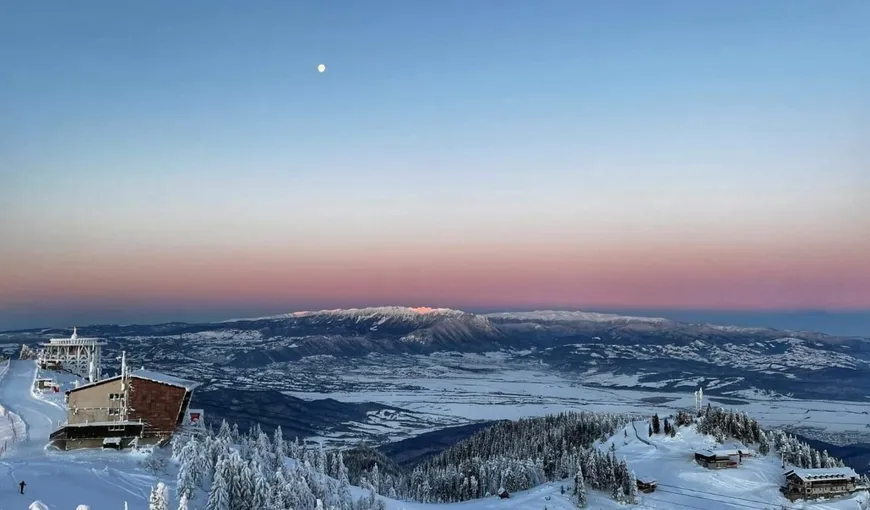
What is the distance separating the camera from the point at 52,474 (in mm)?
35750

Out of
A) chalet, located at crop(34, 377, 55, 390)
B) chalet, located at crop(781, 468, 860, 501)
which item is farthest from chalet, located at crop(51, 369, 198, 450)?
chalet, located at crop(781, 468, 860, 501)

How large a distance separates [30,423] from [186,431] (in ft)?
46.6

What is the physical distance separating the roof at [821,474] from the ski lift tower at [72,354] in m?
92.2

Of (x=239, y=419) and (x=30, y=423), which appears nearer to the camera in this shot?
(x=30, y=423)

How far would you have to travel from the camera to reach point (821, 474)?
70188 mm

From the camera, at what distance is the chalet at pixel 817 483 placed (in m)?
69.2

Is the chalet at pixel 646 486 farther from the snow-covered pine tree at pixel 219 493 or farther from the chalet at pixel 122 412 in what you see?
the snow-covered pine tree at pixel 219 493

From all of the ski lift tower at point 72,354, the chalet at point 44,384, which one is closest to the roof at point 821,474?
the chalet at point 44,384

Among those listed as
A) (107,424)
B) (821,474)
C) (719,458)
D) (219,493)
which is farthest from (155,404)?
(821,474)

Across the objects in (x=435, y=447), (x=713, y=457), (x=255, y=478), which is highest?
(x=255, y=478)

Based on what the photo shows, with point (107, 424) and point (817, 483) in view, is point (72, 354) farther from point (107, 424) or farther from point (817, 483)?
point (817, 483)

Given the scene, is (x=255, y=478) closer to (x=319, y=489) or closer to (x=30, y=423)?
(x=319, y=489)

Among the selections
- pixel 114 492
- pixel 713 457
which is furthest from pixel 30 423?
pixel 713 457

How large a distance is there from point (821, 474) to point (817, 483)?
1.19 metres
